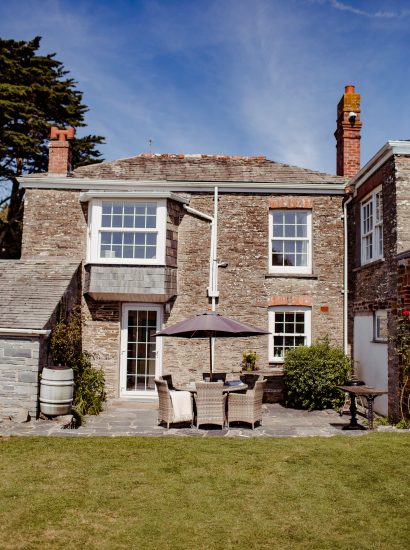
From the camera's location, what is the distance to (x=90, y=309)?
14531 mm

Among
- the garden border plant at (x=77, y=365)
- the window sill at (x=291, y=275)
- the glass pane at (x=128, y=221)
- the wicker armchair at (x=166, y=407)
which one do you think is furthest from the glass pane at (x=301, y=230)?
the wicker armchair at (x=166, y=407)

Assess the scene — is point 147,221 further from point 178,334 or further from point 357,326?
point 357,326

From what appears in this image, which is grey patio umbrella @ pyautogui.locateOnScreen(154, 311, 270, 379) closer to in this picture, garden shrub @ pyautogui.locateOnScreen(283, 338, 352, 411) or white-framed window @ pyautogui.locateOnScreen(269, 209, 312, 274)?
garden shrub @ pyautogui.locateOnScreen(283, 338, 352, 411)

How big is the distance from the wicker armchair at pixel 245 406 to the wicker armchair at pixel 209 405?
10.1 inches

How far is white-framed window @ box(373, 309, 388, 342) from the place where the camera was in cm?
1207

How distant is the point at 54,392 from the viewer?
10719mm

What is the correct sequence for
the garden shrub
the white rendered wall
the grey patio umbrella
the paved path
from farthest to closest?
1. the garden shrub
2. the white rendered wall
3. the grey patio umbrella
4. the paved path

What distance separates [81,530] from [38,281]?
8.88 metres

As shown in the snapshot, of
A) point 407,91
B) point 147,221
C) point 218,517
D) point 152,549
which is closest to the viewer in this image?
point 152,549

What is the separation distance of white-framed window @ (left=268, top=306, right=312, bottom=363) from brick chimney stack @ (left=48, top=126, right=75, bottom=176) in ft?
24.6

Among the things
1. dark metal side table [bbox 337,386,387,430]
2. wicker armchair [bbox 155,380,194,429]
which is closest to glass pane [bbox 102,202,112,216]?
wicker armchair [bbox 155,380,194,429]

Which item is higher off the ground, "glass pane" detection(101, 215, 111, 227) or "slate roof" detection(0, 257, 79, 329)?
"glass pane" detection(101, 215, 111, 227)

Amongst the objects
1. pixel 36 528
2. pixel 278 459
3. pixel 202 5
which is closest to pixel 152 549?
pixel 36 528

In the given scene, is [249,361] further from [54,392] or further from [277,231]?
[54,392]
